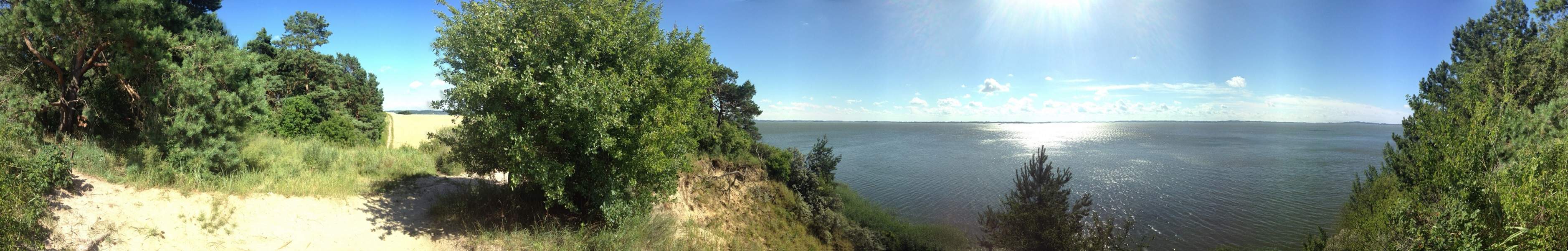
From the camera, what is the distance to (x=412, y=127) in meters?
33.6

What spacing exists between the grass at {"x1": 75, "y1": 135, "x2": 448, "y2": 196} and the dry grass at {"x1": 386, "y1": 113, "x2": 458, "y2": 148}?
1339cm

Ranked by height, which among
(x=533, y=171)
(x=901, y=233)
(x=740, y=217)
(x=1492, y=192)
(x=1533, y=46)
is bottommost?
(x=901, y=233)

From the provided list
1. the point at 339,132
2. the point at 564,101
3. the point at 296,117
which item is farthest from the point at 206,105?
the point at 339,132

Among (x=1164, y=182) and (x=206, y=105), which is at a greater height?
(x=206, y=105)

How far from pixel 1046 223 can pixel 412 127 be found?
35.7 meters

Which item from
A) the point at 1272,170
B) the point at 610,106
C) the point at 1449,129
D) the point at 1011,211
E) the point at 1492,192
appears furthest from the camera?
the point at 1272,170

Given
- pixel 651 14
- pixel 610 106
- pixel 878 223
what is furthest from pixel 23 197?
pixel 878 223

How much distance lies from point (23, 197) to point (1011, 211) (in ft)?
78.6

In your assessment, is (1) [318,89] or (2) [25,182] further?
(1) [318,89]

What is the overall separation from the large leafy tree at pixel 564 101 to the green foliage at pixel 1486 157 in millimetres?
17000

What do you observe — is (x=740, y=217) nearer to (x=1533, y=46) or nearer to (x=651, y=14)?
(x=651, y=14)

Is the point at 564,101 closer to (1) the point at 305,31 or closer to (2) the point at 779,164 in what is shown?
(2) the point at 779,164

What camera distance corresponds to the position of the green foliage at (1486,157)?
1115 cm

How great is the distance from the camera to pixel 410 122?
114 feet
